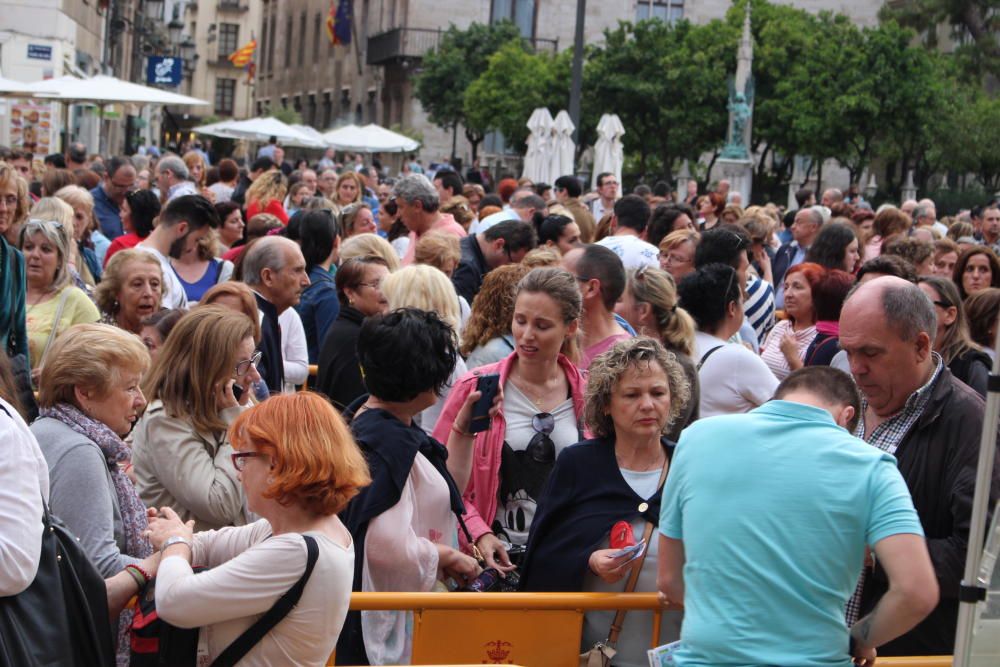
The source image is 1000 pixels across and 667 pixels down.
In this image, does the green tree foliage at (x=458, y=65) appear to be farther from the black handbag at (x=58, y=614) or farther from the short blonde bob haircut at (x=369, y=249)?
the black handbag at (x=58, y=614)

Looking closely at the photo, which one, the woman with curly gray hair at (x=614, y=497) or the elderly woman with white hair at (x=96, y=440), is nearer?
the elderly woman with white hair at (x=96, y=440)

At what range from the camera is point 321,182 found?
18.4 m

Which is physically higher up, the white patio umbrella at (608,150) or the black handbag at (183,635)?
the white patio umbrella at (608,150)

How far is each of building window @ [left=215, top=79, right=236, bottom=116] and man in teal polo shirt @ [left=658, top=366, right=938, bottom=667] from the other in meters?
102

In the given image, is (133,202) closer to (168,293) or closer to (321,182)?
(168,293)

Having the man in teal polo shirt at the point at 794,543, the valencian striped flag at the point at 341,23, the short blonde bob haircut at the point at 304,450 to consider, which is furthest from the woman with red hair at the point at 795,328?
the valencian striped flag at the point at 341,23

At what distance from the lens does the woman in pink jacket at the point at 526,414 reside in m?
5.45

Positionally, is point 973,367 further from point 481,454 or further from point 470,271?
point 470,271

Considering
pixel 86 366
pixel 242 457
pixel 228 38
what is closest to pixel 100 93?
pixel 86 366

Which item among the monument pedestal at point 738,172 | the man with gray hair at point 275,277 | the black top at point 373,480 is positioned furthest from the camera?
the monument pedestal at point 738,172

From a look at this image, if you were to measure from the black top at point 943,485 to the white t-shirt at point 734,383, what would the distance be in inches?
62.9

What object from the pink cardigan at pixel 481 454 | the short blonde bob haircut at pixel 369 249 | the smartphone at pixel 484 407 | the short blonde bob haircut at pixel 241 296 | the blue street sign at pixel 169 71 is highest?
the blue street sign at pixel 169 71

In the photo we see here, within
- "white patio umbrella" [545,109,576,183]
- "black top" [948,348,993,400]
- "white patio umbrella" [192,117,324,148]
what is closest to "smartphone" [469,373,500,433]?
"black top" [948,348,993,400]

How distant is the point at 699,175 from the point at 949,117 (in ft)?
34.3
